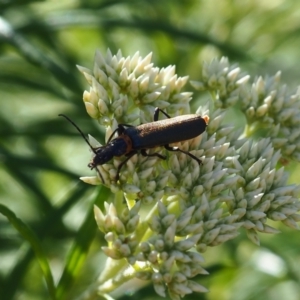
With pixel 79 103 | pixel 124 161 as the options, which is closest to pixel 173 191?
pixel 124 161

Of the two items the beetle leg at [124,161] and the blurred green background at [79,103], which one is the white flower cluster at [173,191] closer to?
the beetle leg at [124,161]

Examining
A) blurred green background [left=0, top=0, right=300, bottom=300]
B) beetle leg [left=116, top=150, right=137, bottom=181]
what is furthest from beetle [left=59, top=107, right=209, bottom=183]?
blurred green background [left=0, top=0, right=300, bottom=300]

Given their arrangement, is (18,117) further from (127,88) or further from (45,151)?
(127,88)

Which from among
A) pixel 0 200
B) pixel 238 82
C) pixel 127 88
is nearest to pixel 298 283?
pixel 238 82

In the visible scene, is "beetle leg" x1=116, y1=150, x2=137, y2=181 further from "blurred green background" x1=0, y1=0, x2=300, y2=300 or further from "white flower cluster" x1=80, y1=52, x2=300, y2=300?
"blurred green background" x1=0, y1=0, x2=300, y2=300

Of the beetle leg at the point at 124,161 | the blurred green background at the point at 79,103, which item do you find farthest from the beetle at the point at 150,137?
the blurred green background at the point at 79,103

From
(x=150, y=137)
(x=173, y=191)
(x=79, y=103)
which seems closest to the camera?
(x=173, y=191)

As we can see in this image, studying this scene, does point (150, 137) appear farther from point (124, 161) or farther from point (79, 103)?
point (79, 103)
